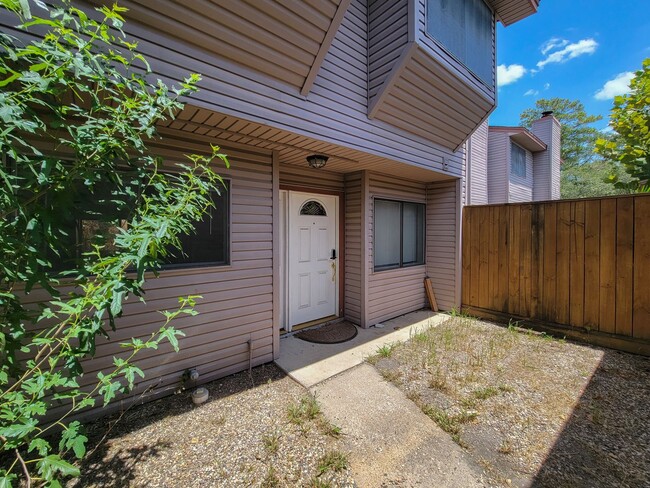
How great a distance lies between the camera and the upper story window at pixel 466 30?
3629 mm

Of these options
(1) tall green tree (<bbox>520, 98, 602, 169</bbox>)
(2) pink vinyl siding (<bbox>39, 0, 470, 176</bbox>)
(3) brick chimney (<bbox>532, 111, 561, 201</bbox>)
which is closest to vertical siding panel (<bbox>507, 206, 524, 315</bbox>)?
(2) pink vinyl siding (<bbox>39, 0, 470, 176</bbox>)

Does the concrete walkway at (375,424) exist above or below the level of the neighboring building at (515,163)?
below

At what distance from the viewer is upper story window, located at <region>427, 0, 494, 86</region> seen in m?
3.63

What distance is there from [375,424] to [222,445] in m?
1.23

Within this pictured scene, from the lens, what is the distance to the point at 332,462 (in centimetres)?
194

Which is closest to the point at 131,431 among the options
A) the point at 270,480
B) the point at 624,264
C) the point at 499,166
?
the point at 270,480

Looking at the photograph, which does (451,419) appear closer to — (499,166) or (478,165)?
(478,165)

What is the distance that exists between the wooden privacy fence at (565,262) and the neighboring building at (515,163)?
2.41 metres

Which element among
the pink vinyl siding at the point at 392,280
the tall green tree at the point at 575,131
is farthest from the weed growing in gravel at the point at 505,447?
the tall green tree at the point at 575,131

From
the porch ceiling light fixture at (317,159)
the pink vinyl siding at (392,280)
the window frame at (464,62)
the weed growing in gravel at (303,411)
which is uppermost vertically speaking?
the window frame at (464,62)

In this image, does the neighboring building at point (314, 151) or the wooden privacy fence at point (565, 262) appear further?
the wooden privacy fence at point (565, 262)

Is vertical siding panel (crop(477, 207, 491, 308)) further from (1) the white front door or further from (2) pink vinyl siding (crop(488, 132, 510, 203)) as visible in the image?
(2) pink vinyl siding (crop(488, 132, 510, 203))

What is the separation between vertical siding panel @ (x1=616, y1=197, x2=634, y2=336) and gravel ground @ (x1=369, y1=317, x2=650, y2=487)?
0.48 meters

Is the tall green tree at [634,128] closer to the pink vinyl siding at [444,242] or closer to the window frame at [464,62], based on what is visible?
the window frame at [464,62]
